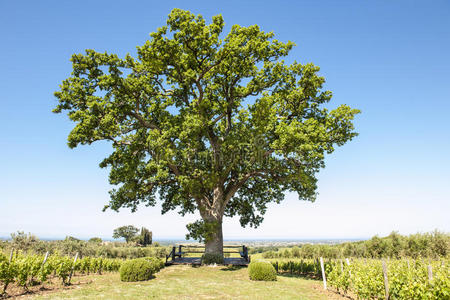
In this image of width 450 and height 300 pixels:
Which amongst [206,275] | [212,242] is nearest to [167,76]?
[212,242]

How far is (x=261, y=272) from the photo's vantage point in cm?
1573

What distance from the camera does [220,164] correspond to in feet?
71.1

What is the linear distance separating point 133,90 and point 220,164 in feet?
29.8

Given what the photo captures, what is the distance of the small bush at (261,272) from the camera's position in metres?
15.7

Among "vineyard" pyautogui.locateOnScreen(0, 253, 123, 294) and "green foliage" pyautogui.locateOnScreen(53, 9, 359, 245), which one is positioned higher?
"green foliage" pyautogui.locateOnScreen(53, 9, 359, 245)

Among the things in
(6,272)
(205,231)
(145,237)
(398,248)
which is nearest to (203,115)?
(205,231)

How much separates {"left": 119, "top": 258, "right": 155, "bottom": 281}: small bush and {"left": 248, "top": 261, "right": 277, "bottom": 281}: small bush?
6.39 metres

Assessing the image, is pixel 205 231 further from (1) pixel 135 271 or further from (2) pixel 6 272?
(2) pixel 6 272

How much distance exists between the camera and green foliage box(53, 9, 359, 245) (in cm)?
1841

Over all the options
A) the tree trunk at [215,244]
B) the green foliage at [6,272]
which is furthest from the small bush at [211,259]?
the green foliage at [6,272]

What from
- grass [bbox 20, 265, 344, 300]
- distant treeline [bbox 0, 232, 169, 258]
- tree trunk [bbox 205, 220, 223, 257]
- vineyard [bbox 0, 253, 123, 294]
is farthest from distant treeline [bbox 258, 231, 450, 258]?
distant treeline [bbox 0, 232, 169, 258]

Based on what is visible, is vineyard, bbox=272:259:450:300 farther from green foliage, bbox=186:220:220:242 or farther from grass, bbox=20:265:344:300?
green foliage, bbox=186:220:220:242

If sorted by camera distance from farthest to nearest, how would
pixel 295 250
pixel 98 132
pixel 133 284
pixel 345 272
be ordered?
pixel 295 250 < pixel 98 132 < pixel 133 284 < pixel 345 272

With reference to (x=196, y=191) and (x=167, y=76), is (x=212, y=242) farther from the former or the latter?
(x=167, y=76)
